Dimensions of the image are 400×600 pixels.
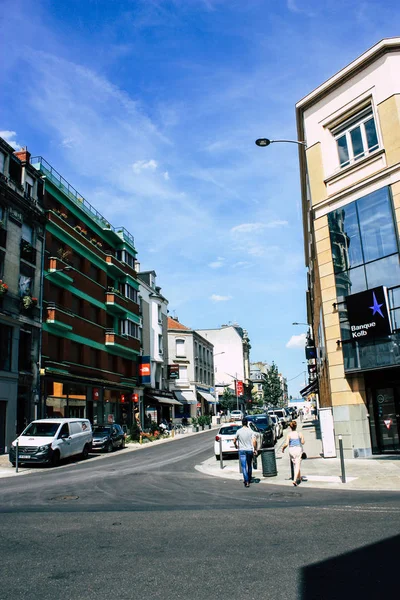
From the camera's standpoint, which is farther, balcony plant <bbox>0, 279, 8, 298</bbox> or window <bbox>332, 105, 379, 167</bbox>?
balcony plant <bbox>0, 279, 8, 298</bbox>

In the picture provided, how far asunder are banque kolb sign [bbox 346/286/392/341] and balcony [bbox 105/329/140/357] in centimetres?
2601

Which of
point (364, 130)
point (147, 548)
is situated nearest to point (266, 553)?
point (147, 548)

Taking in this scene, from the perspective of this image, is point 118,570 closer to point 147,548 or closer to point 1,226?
point 147,548

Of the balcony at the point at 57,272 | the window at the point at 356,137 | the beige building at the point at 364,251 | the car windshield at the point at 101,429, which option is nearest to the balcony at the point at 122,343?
the balcony at the point at 57,272

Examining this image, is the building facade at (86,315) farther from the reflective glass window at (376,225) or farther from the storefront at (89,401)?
the reflective glass window at (376,225)

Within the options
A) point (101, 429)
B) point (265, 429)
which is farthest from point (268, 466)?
point (101, 429)

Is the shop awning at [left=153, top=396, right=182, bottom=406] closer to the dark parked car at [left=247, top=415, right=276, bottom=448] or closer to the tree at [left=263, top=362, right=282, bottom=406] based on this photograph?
the dark parked car at [left=247, top=415, right=276, bottom=448]

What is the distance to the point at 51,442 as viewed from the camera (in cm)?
1991

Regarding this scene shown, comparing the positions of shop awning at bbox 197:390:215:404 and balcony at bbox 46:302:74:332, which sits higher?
balcony at bbox 46:302:74:332

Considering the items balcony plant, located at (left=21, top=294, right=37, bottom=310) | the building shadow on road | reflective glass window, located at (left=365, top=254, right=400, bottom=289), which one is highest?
balcony plant, located at (left=21, top=294, right=37, bottom=310)

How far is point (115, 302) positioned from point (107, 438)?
16.8 metres

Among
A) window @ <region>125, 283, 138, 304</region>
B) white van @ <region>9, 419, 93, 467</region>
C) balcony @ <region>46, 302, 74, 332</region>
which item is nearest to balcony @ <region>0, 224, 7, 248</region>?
balcony @ <region>46, 302, 74, 332</region>

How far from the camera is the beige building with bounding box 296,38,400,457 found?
664 inches

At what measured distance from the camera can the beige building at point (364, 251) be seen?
16859mm
